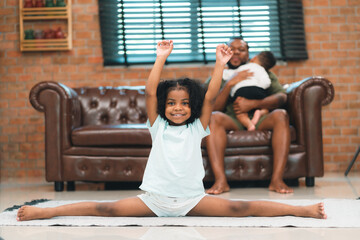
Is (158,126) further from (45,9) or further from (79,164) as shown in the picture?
(45,9)

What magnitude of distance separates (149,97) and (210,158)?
117 cm

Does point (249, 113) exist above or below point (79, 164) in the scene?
above

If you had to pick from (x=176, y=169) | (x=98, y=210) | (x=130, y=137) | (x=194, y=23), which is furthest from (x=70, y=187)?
(x=194, y=23)

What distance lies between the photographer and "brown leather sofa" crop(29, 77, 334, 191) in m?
3.37

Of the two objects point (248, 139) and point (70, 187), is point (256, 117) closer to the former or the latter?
point (248, 139)

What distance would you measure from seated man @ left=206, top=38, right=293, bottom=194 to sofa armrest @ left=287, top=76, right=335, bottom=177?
0.18m

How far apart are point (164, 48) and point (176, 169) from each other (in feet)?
1.81

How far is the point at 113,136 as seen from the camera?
11.1 ft

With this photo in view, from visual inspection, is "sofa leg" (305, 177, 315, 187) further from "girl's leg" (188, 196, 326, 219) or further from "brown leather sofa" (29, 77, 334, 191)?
"girl's leg" (188, 196, 326, 219)

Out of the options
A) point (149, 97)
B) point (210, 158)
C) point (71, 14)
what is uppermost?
point (71, 14)

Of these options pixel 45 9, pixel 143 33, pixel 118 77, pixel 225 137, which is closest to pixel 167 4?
pixel 143 33

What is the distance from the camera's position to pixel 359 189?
10.7ft

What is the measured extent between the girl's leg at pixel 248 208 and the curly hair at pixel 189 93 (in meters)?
0.39

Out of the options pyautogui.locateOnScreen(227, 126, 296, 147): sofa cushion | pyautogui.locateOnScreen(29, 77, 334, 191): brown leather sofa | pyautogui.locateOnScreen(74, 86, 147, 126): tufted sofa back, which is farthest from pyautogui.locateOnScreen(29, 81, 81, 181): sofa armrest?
pyautogui.locateOnScreen(227, 126, 296, 147): sofa cushion
